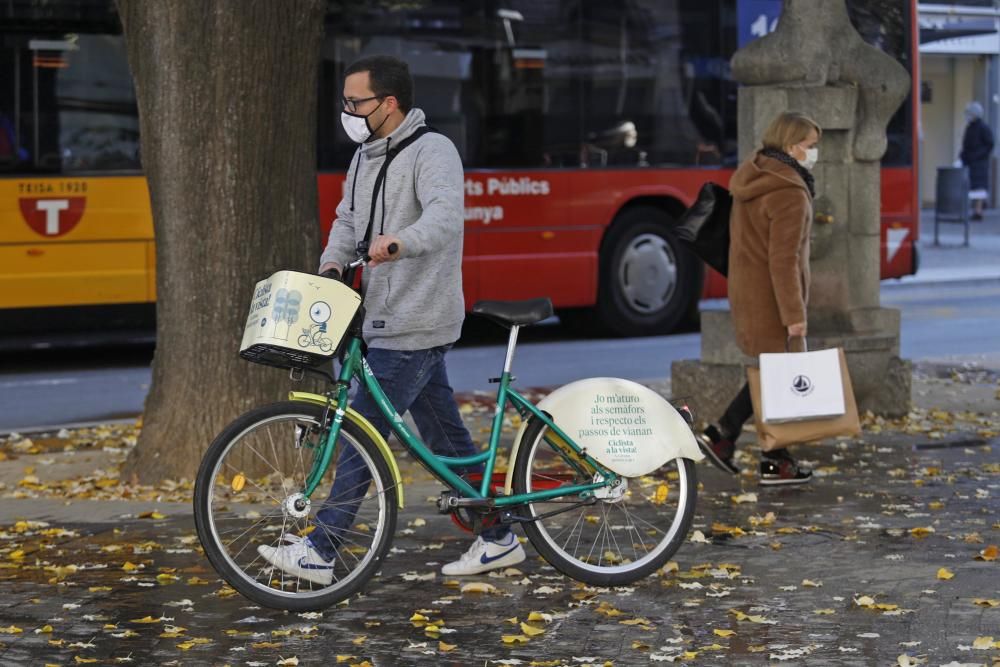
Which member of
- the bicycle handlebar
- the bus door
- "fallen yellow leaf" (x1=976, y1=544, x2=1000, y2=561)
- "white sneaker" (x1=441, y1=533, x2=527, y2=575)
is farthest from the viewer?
the bus door

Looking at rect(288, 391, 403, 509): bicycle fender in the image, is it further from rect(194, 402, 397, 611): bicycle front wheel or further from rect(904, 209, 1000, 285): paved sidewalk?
rect(904, 209, 1000, 285): paved sidewalk

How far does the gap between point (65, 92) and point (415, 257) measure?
799 cm

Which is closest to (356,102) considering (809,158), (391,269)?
(391,269)

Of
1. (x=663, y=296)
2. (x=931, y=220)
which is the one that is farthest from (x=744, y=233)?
(x=931, y=220)

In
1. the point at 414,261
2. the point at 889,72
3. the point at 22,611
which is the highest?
the point at 889,72

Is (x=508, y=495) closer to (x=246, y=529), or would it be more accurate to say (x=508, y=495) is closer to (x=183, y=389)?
(x=246, y=529)

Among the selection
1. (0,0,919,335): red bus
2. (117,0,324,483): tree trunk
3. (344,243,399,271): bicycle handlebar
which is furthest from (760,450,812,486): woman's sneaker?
(0,0,919,335): red bus

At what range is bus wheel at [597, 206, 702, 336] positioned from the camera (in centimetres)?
1568

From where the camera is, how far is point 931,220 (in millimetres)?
31250

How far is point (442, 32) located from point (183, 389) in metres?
6.87

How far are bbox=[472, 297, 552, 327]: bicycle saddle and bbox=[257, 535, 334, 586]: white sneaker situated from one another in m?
0.96

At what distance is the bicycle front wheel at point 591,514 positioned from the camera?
635 cm

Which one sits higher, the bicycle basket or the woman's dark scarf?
the woman's dark scarf

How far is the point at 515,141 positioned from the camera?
1503 centimetres
